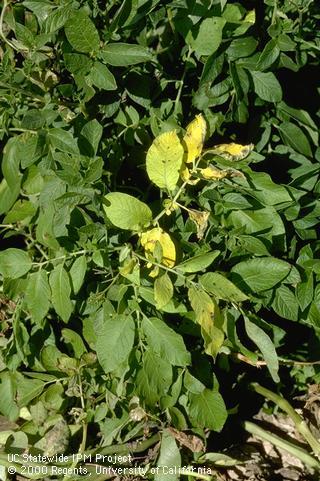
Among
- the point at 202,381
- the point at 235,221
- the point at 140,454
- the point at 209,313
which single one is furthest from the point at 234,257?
the point at 140,454

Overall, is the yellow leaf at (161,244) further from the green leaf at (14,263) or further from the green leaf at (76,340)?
the green leaf at (76,340)

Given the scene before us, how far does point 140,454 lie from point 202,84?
1.10 m

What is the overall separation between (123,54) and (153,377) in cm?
76

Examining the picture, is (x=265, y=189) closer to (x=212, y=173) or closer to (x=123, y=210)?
(x=212, y=173)

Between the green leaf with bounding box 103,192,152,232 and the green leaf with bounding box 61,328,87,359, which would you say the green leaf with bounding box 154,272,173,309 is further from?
the green leaf with bounding box 61,328,87,359

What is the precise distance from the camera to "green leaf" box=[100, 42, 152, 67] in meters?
1.42

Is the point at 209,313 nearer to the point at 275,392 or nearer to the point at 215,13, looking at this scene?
the point at 215,13

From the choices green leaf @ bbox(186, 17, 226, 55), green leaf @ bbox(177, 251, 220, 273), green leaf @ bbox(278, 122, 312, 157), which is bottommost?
green leaf @ bbox(177, 251, 220, 273)

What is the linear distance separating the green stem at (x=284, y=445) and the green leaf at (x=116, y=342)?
2.42ft

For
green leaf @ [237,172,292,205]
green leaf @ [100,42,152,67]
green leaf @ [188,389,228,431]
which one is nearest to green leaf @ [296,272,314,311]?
green leaf @ [237,172,292,205]

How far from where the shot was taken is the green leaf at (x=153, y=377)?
1.58m

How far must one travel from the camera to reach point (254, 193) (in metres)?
1.54

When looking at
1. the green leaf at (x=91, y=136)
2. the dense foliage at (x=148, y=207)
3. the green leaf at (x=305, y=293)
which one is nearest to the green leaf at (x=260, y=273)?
the dense foliage at (x=148, y=207)

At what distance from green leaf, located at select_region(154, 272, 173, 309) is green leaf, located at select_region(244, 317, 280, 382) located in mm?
271
